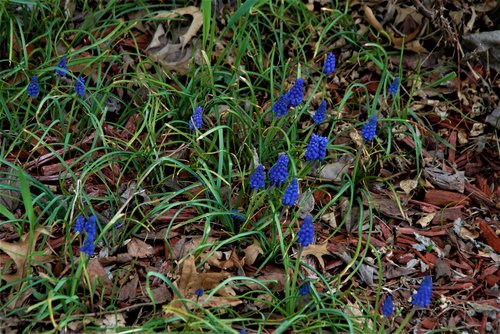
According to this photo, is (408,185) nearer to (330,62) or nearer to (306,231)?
(330,62)

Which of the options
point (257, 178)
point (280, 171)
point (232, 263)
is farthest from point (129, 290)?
point (280, 171)

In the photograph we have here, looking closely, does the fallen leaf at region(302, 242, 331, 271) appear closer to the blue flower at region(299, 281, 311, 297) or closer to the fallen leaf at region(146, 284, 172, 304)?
the blue flower at region(299, 281, 311, 297)

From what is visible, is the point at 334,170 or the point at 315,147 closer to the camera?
the point at 315,147

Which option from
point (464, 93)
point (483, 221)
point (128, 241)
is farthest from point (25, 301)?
point (464, 93)

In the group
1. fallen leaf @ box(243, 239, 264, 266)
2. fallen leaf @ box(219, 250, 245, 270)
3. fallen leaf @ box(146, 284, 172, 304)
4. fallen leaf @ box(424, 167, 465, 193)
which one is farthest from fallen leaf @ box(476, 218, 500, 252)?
fallen leaf @ box(146, 284, 172, 304)

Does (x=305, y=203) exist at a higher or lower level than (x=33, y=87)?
lower

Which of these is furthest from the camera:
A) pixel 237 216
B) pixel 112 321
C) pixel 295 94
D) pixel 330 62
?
pixel 330 62

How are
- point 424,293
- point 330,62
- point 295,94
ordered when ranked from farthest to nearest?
point 330,62, point 295,94, point 424,293
